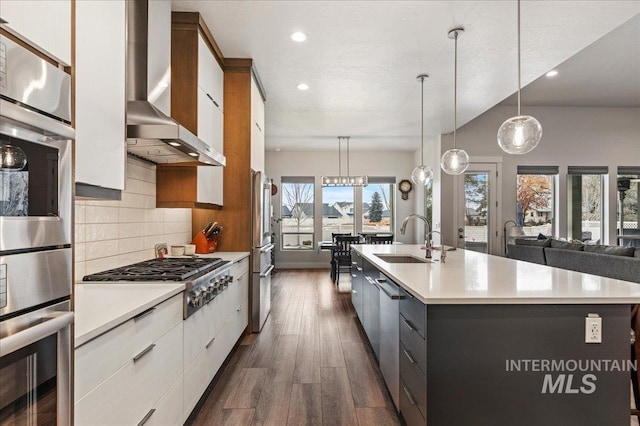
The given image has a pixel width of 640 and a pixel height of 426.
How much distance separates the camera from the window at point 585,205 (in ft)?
22.1

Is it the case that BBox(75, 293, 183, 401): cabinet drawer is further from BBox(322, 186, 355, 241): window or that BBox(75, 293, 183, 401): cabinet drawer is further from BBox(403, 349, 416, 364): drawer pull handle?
BBox(322, 186, 355, 241): window

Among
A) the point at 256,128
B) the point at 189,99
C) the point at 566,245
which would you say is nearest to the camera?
the point at 189,99

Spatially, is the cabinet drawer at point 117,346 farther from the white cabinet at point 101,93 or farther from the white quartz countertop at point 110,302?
the white cabinet at point 101,93

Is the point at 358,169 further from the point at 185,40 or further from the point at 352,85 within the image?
the point at 185,40

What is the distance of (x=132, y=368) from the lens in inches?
54.0

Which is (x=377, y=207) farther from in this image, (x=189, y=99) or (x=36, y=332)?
(x=36, y=332)

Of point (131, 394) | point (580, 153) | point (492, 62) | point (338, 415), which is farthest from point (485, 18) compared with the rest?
point (580, 153)

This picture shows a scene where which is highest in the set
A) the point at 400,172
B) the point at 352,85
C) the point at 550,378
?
the point at 352,85

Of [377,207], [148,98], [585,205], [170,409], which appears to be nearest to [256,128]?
[148,98]

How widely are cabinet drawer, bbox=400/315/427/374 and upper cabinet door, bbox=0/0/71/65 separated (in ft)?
5.74

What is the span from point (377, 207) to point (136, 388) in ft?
25.6

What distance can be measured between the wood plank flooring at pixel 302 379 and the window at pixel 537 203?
4.41 m

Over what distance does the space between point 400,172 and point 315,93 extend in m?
4.62

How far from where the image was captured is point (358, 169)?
28.5 feet
